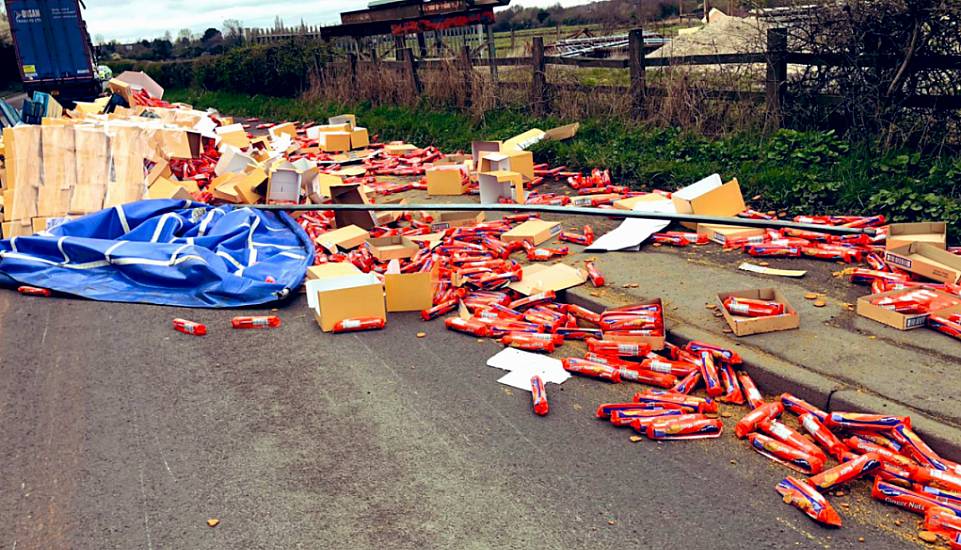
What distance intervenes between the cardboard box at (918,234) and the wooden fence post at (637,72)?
588 centimetres

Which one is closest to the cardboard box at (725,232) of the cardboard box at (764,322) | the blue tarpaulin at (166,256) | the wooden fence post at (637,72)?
the cardboard box at (764,322)

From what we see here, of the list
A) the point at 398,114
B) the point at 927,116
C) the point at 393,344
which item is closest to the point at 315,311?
the point at 393,344

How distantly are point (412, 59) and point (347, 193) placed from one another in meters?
9.09

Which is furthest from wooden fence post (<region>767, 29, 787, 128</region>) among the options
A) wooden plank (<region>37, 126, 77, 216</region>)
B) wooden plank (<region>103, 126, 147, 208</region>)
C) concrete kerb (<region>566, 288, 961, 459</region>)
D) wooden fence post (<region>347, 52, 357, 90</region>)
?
wooden fence post (<region>347, 52, 357, 90</region>)

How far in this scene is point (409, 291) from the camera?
7.02 m

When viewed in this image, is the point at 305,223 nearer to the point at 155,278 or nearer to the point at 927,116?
the point at 155,278

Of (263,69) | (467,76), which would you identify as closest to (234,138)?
(467,76)

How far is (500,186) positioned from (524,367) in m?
5.07

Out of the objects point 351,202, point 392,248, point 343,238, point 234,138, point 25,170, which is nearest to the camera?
point 392,248

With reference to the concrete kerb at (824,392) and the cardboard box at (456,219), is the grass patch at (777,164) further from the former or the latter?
the concrete kerb at (824,392)

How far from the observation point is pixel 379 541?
149 inches

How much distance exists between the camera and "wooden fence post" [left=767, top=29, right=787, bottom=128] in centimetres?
1031

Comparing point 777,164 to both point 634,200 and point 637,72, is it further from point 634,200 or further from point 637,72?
point 637,72

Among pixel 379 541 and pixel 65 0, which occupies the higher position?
pixel 65 0
